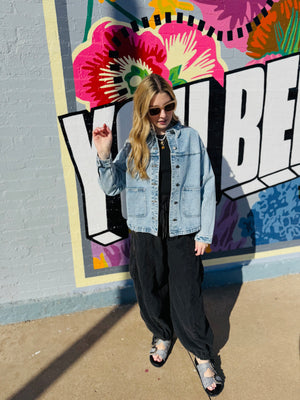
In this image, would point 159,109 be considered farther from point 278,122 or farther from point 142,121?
point 278,122

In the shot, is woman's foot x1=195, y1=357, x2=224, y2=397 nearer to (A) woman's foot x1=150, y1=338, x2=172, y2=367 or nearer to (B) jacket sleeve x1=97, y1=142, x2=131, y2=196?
(A) woman's foot x1=150, y1=338, x2=172, y2=367

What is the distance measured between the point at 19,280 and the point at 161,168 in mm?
2069

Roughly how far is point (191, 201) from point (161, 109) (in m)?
0.67

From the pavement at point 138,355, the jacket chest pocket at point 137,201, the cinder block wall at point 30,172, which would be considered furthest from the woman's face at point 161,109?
the pavement at point 138,355

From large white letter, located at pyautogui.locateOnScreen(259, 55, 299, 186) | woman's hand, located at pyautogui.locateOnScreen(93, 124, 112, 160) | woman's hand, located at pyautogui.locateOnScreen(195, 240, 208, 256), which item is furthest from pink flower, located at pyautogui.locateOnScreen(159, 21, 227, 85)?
woman's hand, located at pyautogui.locateOnScreen(195, 240, 208, 256)

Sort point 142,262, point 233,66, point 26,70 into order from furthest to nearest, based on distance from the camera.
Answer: point 233,66 → point 26,70 → point 142,262

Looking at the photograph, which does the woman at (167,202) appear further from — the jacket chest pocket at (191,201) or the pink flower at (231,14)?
the pink flower at (231,14)

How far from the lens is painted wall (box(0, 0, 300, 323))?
111 inches

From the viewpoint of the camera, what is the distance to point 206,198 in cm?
232

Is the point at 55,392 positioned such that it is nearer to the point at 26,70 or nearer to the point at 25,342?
the point at 25,342

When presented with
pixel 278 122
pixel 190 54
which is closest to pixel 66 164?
pixel 190 54

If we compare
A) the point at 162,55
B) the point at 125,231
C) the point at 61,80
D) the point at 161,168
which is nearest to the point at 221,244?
the point at 125,231

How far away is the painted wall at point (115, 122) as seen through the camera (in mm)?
2818

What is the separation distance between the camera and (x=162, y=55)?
9.85ft
